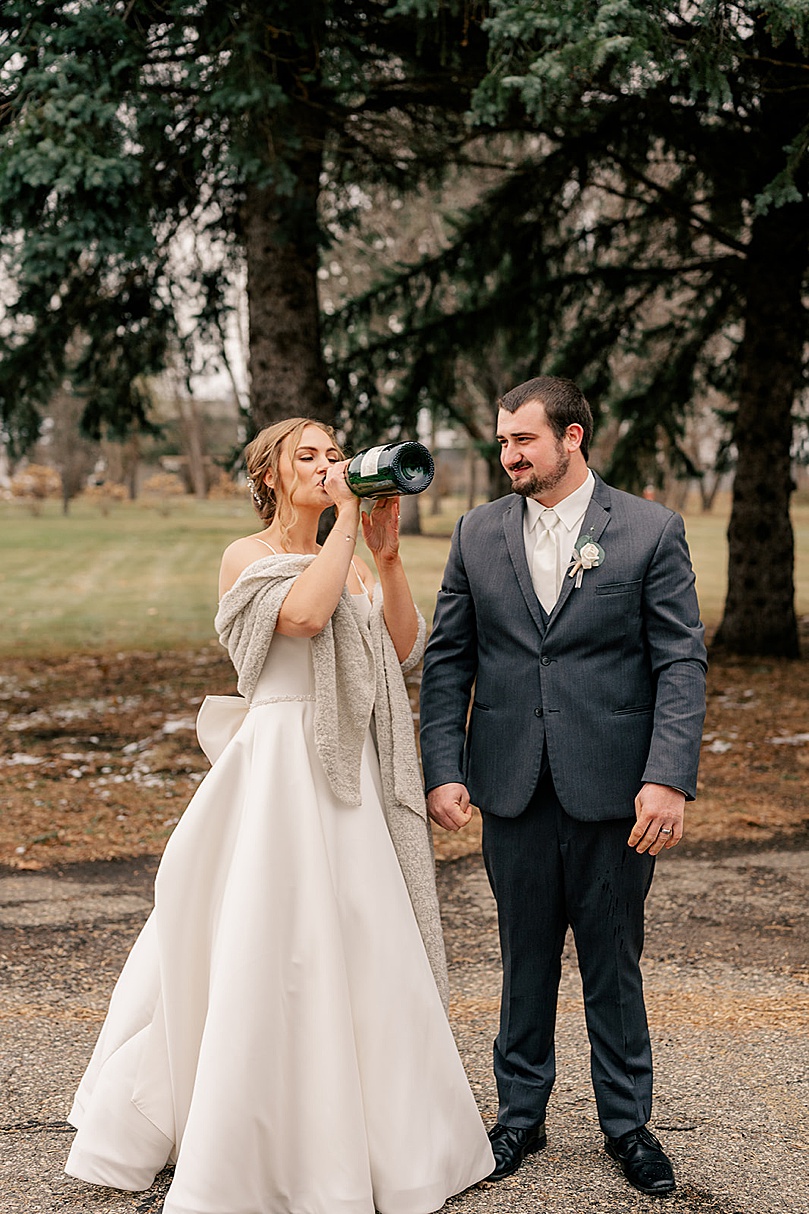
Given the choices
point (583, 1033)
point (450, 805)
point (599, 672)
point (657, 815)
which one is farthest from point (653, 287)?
point (657, 815)


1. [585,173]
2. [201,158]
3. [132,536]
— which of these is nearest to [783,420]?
[585,173]

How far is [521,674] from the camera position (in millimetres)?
3262

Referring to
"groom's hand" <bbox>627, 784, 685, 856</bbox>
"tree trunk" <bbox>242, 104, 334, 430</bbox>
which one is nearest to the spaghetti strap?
"groom's hand" <bbox>627, 784, 685, 856</bbox>

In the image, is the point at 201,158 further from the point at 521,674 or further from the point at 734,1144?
the point at 734,1144

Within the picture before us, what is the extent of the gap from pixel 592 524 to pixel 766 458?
9.44 metres

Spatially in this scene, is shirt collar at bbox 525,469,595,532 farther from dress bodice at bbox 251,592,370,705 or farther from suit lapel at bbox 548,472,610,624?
dress bodice at bbox 251,592,370,705

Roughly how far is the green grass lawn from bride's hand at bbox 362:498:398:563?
38.5ft

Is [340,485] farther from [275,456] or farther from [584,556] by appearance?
[584,556]

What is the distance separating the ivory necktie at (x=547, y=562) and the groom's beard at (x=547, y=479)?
4.7 inches

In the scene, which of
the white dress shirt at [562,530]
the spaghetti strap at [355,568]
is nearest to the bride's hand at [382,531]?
the spaghetti strap at [355,568]

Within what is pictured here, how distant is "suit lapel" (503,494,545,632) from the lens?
3.24 metres

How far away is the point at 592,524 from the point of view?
3240 millimetres

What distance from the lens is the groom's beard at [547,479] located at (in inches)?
126

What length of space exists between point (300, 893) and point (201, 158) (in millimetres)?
6164
